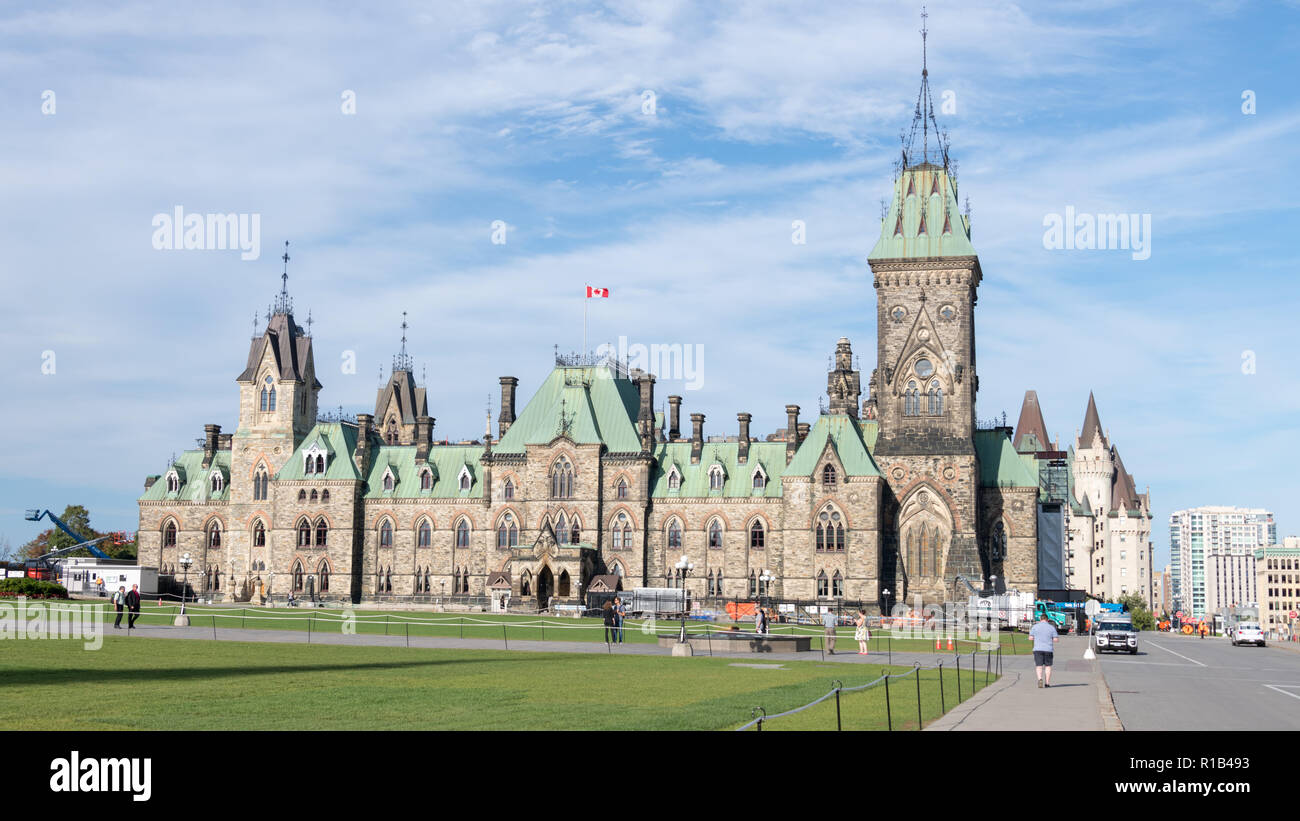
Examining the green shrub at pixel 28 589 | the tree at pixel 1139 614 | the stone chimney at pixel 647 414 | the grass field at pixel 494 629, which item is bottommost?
the tree at pixel 1139 614

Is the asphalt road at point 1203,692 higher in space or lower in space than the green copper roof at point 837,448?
lower

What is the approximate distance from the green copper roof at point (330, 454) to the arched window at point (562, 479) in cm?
1598

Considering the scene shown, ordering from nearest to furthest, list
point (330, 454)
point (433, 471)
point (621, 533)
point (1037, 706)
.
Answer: point (1037, 706), point (621, 533), point (433, 471), point (330, 454)

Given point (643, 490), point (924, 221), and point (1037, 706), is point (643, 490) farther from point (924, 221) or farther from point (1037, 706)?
point (1037, 706)

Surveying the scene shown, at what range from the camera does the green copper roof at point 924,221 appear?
86938 mm

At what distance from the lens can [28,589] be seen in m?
64.4

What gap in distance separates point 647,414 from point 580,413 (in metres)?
4.83

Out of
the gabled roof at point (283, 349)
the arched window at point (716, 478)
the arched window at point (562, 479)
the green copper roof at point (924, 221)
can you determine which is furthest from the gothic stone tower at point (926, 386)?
the gabled roof at point (283, 349)

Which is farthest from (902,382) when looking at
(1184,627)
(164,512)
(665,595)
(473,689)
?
(473,689)

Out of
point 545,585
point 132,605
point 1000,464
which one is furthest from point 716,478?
point 132,605

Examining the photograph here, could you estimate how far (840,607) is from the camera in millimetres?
82812

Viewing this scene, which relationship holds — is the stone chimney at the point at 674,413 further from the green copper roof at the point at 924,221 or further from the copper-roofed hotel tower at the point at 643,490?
the green copper roof at the point at 924,221

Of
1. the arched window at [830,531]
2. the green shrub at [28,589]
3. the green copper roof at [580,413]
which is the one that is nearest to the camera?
the green shrub at [28,589]

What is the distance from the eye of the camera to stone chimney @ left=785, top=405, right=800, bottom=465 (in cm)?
8888
